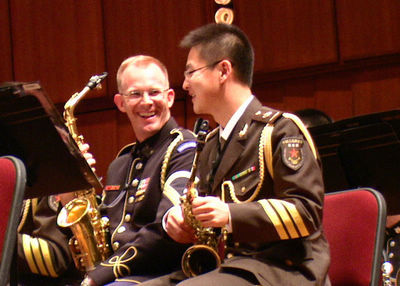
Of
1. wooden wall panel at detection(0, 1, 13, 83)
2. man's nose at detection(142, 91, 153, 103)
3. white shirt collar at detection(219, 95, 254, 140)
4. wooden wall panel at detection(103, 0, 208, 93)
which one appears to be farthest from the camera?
wooden wall panel at detection(0, 1, 13, 83)

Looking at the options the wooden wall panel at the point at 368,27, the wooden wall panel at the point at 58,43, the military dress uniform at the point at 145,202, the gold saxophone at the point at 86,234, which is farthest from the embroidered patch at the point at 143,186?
the wooden wall panel at the point at 58,43

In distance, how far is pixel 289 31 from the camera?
512 centimetres

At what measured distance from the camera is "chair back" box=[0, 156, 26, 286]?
Result: 1780mm

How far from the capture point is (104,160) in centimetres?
577

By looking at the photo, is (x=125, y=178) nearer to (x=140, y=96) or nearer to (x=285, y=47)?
(x=140, y=96)

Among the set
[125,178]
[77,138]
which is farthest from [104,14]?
[125,178]

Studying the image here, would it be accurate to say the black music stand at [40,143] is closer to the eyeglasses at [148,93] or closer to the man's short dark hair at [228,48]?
the man's short dark hair at [228,48]

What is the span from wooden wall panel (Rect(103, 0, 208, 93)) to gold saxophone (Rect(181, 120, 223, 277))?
10.2 ft

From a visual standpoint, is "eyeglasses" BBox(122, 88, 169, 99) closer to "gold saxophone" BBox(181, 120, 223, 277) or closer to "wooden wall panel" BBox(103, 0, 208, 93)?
"gold saxophone" BBox(181, 120, 223, 277)

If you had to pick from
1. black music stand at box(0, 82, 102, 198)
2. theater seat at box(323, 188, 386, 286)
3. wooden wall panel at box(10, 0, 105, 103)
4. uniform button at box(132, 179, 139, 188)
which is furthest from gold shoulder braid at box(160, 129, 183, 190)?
wooden wall panel at box(10, 0, 105, 103)

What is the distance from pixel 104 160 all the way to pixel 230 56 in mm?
3190

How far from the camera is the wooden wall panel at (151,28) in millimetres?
5523

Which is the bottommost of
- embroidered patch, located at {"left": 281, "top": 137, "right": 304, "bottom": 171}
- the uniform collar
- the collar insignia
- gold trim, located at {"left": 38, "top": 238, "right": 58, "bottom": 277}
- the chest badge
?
gold trim, located at {"left": 38, "top": 238, "right": 58, "bottom": 277}

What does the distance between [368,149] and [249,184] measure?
83 cm
